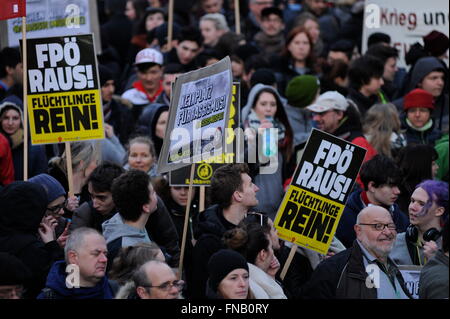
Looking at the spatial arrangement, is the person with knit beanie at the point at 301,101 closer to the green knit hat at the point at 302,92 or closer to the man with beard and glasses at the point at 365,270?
the green knit hat at the point at 302,92

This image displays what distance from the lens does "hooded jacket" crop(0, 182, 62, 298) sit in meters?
8.23

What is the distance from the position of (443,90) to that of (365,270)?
6060mm

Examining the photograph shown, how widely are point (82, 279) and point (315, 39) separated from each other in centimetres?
906

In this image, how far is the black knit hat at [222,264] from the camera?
7867mm

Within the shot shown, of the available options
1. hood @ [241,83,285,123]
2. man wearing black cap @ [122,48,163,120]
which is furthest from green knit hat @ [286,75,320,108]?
man wearing black cap @ [122,48,163,120]

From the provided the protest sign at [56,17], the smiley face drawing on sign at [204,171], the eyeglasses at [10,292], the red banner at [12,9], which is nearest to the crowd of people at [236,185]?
the eyeglasses at [10,292]

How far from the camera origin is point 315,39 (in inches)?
641

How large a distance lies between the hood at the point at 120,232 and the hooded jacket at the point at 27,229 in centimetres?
42

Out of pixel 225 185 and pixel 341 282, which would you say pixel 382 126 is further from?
pixel 341 282

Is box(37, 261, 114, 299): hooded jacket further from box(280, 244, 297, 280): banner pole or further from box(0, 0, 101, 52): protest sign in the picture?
box(0, 0, 101, 52): protest sign

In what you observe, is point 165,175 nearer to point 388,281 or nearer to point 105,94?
point 105,94

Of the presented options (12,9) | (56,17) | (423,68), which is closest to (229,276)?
(12,9)

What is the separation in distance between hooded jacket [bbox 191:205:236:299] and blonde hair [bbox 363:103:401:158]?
3156 millimetres
